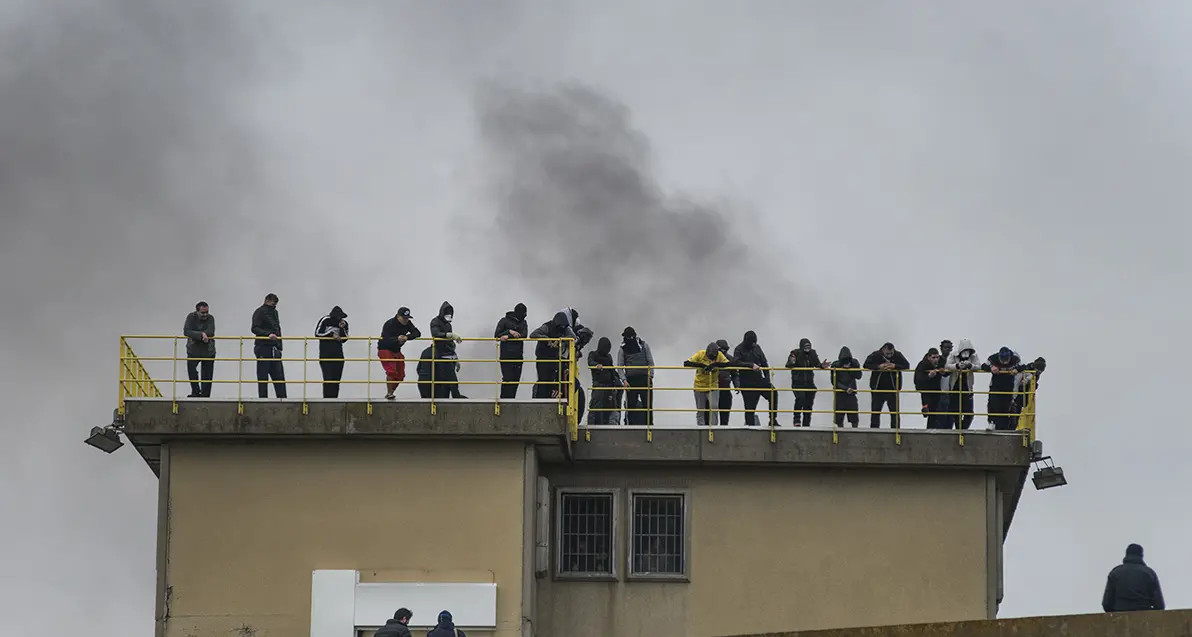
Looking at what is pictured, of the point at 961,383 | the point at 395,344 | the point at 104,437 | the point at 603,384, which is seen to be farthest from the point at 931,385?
the point at 104,437

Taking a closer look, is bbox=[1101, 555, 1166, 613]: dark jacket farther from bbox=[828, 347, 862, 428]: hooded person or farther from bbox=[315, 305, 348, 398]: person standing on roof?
bbox=[315, 305, 348, 398]: person standing on roof

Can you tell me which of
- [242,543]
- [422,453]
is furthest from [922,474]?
[242,543]

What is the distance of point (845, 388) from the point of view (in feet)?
116

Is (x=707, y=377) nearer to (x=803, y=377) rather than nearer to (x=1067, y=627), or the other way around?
(x=803, y=377)

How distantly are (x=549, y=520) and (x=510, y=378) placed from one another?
92.8 inches

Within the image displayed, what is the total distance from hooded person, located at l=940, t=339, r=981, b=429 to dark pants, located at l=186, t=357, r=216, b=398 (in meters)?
10.6

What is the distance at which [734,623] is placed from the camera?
34.7m

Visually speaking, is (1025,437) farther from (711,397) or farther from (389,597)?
(389,597)

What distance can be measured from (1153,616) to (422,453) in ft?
37.1

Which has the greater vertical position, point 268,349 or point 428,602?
point 268,349

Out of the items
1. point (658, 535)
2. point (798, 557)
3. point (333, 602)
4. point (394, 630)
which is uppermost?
point (658, 535)

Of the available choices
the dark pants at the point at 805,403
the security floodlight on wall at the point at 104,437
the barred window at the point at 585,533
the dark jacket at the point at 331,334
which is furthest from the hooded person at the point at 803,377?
the security floodlight on wall at the point at 104,437

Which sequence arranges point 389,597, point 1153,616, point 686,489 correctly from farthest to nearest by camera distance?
point 686,489, point 389,597, point 1153,616

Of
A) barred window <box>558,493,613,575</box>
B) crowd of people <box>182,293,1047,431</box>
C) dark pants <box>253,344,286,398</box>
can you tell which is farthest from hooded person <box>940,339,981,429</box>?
dark pants <box>253,344,286,398</box>
